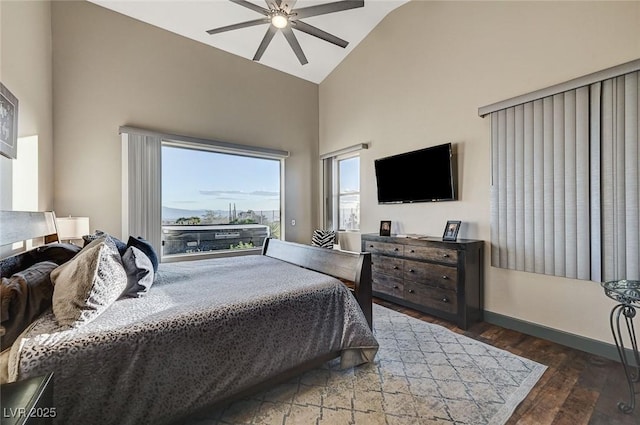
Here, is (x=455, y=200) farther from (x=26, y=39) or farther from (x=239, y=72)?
(x=26, y=39)

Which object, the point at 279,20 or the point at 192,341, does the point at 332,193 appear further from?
the point at 192,341

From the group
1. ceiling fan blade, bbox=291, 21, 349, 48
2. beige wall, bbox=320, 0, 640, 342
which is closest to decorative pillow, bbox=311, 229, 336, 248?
beige wall, bbox=320, 0, 640, 342

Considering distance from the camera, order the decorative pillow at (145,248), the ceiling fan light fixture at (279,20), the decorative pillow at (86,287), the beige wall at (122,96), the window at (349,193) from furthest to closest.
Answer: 1. the window at (349,193)
2. the beige wall at (122,96)
3. the ceiling fan light fixture at (279,20)
4. the decorative pillow at (145,248)
5. the decorative pillow at (86,287)

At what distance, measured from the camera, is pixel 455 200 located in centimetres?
333

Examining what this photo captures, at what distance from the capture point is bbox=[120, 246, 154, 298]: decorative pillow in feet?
5.77

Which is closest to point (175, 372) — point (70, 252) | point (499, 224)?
point (70, 252)

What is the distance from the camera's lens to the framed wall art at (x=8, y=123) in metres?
1.95

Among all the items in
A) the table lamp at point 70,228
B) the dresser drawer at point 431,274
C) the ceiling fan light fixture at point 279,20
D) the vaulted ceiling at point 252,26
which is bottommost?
the dresser drawer at point 431,274

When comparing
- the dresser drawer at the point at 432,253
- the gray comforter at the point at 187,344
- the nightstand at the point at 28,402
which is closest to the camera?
the nightstand at the point at 28,402

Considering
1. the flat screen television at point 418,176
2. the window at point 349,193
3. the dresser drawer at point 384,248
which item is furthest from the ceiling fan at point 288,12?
the dresser drawer at point 384,248

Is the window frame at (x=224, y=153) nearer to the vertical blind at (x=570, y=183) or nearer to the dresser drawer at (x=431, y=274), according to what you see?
the dresser drawer at (x=431, y=274)

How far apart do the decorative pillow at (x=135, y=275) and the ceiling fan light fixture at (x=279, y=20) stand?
2607 millimetres

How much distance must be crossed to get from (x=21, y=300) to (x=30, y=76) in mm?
2524

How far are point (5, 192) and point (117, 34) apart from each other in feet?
8.91
